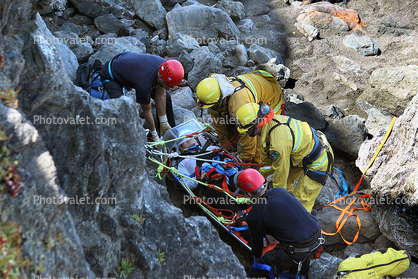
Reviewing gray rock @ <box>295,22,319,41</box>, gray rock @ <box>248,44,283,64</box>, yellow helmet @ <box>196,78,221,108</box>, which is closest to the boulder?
yellow helmet @ <box>196,78,221,108</box>

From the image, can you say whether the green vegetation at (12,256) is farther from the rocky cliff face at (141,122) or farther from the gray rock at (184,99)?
the gray rock at (184,99)

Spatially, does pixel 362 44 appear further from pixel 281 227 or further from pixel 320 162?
pixel 281 227

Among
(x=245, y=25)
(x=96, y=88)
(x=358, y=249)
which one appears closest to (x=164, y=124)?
(x=96, y=88)

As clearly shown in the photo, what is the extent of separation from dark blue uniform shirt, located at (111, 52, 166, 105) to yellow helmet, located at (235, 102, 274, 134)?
145 cm

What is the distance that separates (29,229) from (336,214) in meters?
4.82

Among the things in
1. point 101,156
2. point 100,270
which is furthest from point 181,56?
point 100,270

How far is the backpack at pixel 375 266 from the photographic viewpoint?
11.8 ft

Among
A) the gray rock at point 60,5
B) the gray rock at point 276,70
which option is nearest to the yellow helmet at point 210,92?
the gray rock at point 276,70

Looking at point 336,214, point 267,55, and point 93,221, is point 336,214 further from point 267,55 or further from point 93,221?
point 267,55

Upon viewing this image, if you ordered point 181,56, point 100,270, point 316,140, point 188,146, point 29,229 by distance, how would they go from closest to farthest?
point 29,229 < point 100,270 < point 316,140 < point 188,146 < point 181,56

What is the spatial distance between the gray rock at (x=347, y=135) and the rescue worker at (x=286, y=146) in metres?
2.45

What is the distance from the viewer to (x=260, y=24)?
481 inches

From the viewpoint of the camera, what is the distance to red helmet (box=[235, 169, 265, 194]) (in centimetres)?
363

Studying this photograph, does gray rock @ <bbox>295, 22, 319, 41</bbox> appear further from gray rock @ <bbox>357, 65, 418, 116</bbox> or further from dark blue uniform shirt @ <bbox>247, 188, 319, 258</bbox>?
dark blue uniform shirt @ <bbox>247, 188, 319, 258</bbox>
